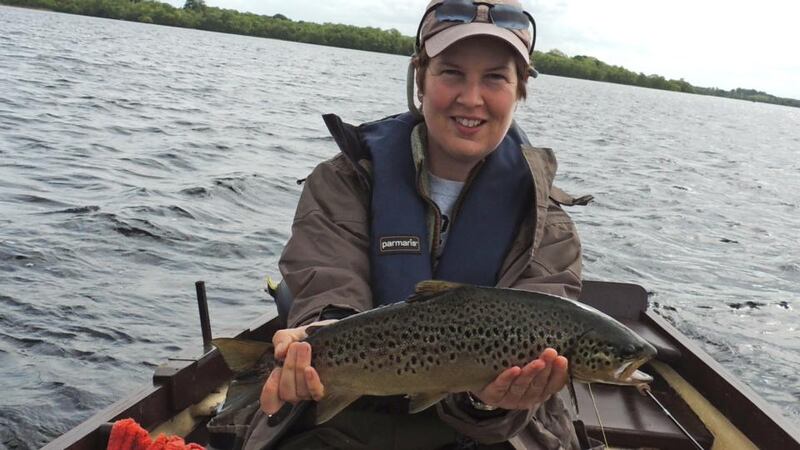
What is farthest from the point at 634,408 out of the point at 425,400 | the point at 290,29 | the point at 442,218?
the point at 290,29

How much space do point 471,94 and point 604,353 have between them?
1525 mm

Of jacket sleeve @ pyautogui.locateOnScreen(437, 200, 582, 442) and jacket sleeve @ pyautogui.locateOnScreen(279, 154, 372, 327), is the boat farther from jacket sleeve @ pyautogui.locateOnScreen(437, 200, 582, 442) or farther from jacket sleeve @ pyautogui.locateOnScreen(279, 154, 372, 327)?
jacket sleeve @ pyautogui.locateOnScreen(437, 200, 582, 442)

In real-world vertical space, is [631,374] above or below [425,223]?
below

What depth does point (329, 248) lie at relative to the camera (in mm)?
4355

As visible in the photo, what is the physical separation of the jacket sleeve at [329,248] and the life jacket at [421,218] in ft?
0.29

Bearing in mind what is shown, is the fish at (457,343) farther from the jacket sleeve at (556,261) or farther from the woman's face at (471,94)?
the woman's face at (471,94)

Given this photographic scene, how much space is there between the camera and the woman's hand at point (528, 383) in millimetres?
3469

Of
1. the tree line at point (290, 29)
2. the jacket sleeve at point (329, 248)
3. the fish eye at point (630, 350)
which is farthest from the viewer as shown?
the tree line at point (290, 29)

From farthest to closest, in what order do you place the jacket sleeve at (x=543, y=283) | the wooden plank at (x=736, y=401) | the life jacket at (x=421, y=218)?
the wooden plank at (x=736, y=401) < the life jacket at (x=421, y=218) < the jacket sleeve at (x=543, y=283)

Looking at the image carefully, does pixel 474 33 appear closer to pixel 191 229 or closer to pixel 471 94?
pixel 471 94

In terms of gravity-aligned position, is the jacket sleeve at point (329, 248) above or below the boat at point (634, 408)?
above

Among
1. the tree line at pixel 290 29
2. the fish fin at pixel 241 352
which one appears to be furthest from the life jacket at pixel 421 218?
the tree line at pixel 290 29

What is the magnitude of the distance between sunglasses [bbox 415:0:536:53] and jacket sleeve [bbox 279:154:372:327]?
1.01 metres

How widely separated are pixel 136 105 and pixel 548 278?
2774cm
